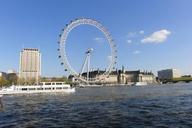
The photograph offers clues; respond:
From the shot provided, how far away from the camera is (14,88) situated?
117625 mm

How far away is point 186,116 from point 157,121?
5.67 metres

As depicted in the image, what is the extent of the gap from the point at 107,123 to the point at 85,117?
20.1ft

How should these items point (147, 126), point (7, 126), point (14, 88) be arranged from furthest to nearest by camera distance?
point (14, 88), point (7, 126), point (147, 126)

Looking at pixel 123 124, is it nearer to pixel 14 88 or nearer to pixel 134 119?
pixel 134 119

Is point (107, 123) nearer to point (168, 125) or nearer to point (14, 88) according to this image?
point (168, 125)

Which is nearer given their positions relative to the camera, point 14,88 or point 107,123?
point 107,123

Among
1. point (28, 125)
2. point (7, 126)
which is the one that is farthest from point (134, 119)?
point (7, 126)

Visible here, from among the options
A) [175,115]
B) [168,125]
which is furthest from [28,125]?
[175,115]

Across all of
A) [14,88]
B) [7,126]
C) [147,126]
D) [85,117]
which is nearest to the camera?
[147,126]

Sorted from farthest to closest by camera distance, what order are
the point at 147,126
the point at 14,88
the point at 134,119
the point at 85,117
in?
1. the point at 14,88
2. the point at 85,117
3. the point at 134,119
4. the point at 147,126

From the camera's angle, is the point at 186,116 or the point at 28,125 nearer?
the point at 28,125

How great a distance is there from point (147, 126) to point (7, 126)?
48.0ft

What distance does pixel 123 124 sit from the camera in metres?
32.7

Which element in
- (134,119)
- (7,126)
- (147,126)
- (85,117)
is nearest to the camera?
(147,126)
